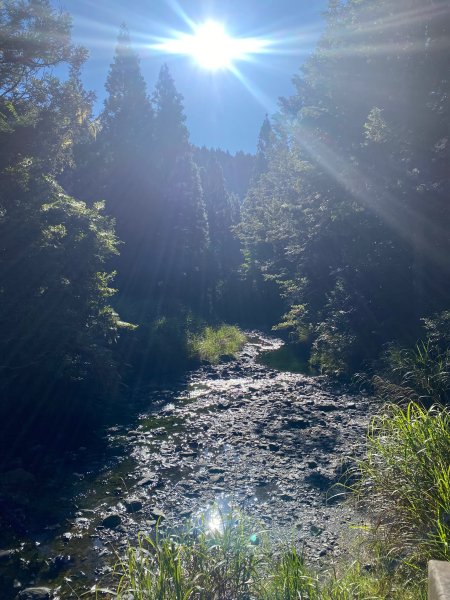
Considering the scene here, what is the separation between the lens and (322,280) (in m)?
20.0

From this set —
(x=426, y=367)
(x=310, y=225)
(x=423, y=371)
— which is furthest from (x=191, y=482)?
(x=310, y=225)

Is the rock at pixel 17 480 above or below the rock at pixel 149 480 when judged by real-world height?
below

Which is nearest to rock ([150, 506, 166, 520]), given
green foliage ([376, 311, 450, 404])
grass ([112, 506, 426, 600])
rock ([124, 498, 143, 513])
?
rock ([124, 498, 143, 513])

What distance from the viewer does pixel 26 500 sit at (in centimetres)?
810

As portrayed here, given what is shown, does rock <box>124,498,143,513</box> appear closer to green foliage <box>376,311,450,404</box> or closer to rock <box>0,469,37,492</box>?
rock <box>0,469,37,492</box>

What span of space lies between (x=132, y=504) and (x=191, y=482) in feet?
3.95

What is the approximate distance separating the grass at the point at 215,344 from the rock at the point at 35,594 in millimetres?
14394

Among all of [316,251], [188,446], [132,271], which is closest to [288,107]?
[316,251]

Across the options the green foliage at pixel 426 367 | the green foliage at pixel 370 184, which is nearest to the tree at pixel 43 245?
the green foliage at pixel 426 367

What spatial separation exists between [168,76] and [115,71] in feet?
14.6

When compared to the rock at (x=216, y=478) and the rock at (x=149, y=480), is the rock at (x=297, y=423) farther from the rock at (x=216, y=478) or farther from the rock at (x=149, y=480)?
the rock at (x=149, y=480)

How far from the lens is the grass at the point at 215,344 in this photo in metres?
20.9

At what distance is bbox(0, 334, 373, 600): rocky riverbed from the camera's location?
6.46 metres

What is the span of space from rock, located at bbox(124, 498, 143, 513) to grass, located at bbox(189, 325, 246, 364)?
12059 mm
